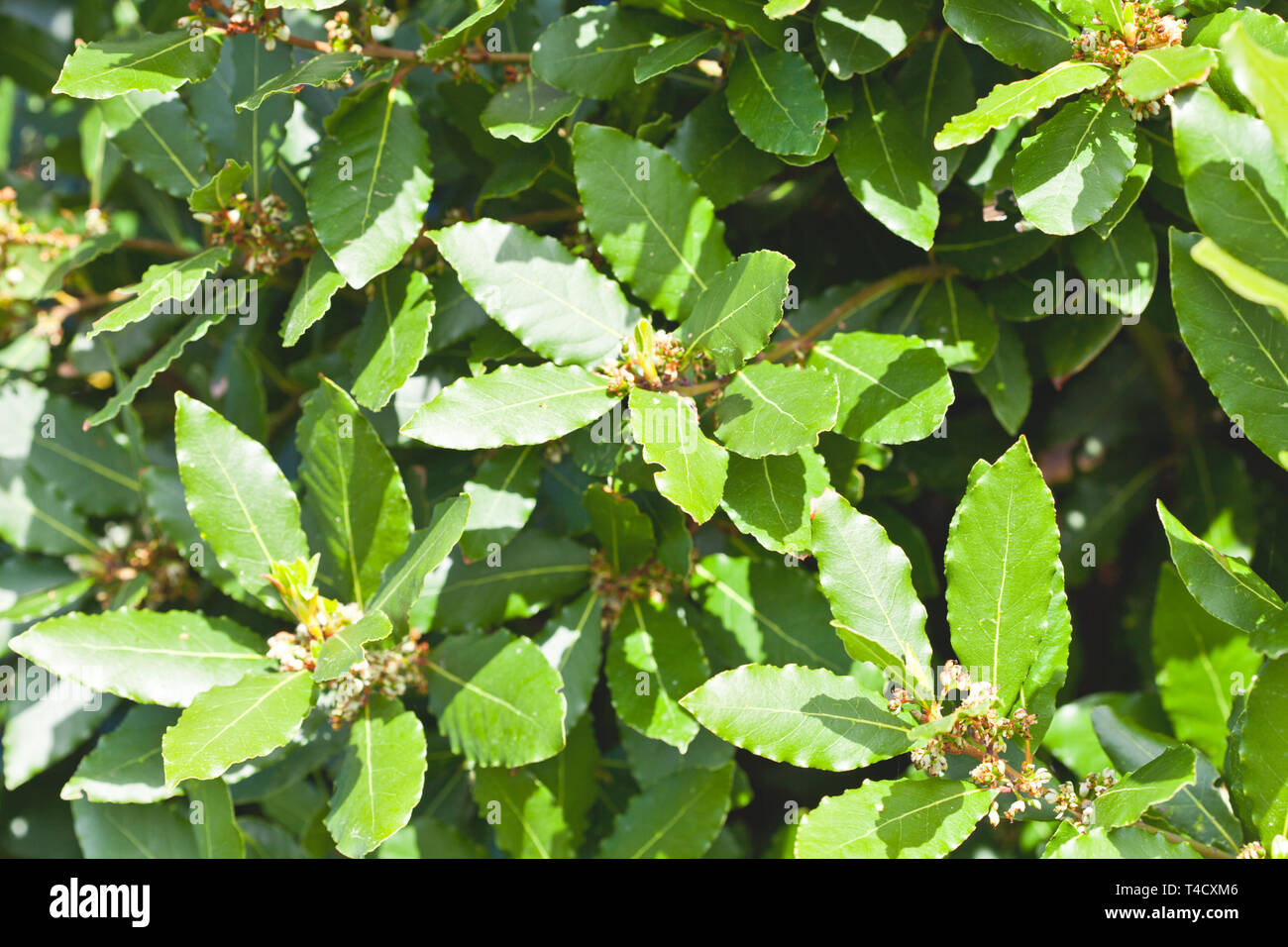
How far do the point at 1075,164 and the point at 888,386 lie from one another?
493 millimetres

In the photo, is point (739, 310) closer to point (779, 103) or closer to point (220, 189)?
point (779, 103)

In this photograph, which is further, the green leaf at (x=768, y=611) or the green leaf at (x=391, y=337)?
the green leaf at (x=768, y=611)

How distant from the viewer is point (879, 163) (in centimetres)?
197

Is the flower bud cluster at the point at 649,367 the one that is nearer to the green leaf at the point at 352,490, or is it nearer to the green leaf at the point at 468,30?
the green leaf at the point at 352,490

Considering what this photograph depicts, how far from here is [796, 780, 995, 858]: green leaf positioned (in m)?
1.62

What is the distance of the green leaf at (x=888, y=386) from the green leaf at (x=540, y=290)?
17.4 inches

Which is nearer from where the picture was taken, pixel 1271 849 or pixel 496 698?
pixel 1271 849

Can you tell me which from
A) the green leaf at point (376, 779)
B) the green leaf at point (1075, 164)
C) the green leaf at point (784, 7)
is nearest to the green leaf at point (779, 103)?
the green leaf at point (784, 7)

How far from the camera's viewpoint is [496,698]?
6.59 feet

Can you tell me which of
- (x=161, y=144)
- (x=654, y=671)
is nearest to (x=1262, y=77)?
(x=654, y=671)

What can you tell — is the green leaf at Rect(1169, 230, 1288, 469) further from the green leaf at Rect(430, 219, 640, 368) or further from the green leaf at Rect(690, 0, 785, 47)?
the green leaf at Rect(430, 219, 640, 368)

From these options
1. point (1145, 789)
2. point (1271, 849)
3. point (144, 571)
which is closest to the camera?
point (1145, 789)

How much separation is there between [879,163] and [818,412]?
60 cm

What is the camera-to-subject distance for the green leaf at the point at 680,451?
1.65m
